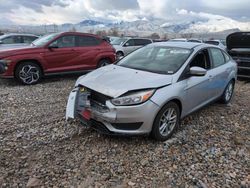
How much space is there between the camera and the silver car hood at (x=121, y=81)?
4.05 m

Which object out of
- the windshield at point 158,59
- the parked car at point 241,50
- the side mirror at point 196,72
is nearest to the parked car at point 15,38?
the parked car at point 241,50

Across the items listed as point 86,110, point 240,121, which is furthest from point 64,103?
point 240,121

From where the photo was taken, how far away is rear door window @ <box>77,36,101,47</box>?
9078 millimetres

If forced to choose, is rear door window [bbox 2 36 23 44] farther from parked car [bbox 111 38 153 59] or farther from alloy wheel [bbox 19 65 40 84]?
alloy wheel [bbox 19 65 40 84]

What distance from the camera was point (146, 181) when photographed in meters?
3.39

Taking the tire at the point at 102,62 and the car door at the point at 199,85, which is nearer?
the car door at the point at 199,85

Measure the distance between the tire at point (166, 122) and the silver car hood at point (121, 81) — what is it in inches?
15.5

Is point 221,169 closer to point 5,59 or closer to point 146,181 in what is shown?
point 146,181

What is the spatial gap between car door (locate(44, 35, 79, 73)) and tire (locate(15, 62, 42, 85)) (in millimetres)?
354

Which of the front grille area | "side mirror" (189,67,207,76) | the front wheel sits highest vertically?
"side mirror" (189,67,207,76)

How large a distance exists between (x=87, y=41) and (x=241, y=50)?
5.22m

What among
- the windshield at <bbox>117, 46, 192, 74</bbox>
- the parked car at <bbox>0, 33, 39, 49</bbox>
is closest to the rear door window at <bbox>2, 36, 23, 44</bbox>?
the parked car at <bbox>0, 33, 39, 49</bbox>

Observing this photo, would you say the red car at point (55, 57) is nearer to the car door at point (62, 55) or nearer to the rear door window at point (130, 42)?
the car door at point (62, 55)

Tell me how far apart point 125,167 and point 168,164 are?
1.97ft
